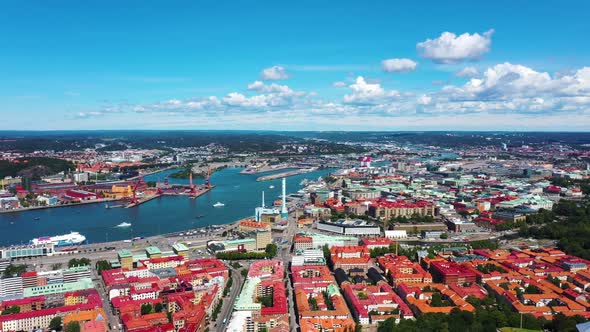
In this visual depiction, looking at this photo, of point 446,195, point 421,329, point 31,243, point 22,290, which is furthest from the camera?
point 446,195

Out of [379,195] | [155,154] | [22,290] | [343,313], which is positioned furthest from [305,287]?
[155,154]

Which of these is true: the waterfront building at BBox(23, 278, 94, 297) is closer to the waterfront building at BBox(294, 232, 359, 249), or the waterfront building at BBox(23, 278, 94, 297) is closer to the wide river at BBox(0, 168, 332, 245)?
the wide river at BBox(0, 168, 332, 245)

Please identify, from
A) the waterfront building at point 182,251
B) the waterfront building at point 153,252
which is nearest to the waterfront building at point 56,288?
the waterfront building at point 153,252

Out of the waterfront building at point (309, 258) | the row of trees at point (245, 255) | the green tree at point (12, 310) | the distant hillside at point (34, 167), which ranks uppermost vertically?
the distant hillside at point (34, 167)

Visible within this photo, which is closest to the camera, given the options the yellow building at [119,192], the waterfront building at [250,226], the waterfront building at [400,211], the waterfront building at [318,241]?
the waterfront building at [318,241]

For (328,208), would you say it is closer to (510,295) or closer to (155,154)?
(510,295)

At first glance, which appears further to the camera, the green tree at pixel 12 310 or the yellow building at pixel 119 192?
the yellow building at pixel 119 192

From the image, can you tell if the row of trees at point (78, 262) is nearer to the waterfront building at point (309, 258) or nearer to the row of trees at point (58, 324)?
the row of trees at point (58, 324)

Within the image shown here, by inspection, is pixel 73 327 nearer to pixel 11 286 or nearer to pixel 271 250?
pixel 11 286
